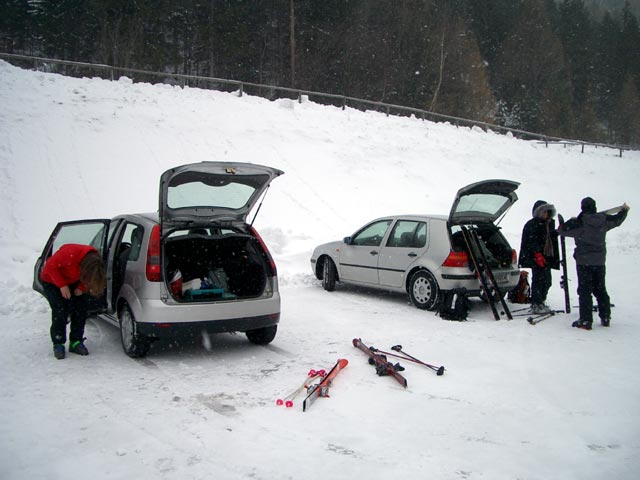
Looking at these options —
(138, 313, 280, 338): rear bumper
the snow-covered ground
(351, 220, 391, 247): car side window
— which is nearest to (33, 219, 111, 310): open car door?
the snow-covered ground

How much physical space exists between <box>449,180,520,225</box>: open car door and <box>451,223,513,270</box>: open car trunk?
0.14 metres

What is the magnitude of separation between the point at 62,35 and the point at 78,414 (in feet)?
130

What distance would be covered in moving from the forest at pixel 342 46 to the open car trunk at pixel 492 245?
2622 cm

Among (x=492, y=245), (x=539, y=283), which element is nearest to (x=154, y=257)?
(x=492, y=245)

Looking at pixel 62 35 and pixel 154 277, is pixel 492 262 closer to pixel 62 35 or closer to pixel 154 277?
pixel 154 277

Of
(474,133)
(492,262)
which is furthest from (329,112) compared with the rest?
(492,262)

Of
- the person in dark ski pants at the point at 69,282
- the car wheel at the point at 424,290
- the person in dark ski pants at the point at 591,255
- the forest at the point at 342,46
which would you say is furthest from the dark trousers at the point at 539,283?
the forest at the point at 342,46

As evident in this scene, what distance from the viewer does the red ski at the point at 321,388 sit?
4.49 metres

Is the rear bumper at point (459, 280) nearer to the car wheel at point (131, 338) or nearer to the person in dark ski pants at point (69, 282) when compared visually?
the car wheel at point (131, 338)

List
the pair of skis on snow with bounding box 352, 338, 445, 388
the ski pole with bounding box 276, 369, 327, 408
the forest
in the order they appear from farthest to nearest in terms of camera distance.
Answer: the forest < the pair of skis on snow with bounding box 352, 338, 445, 388 < the ski pole with bounding box 276, 369, 327, 408

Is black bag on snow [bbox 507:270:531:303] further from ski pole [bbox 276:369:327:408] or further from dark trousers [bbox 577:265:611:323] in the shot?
ski pole [bbox 276:369:327:408]

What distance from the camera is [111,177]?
46.5 feet

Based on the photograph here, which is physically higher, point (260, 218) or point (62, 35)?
point (62, 35)

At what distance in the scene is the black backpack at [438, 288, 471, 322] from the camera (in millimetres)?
7645
